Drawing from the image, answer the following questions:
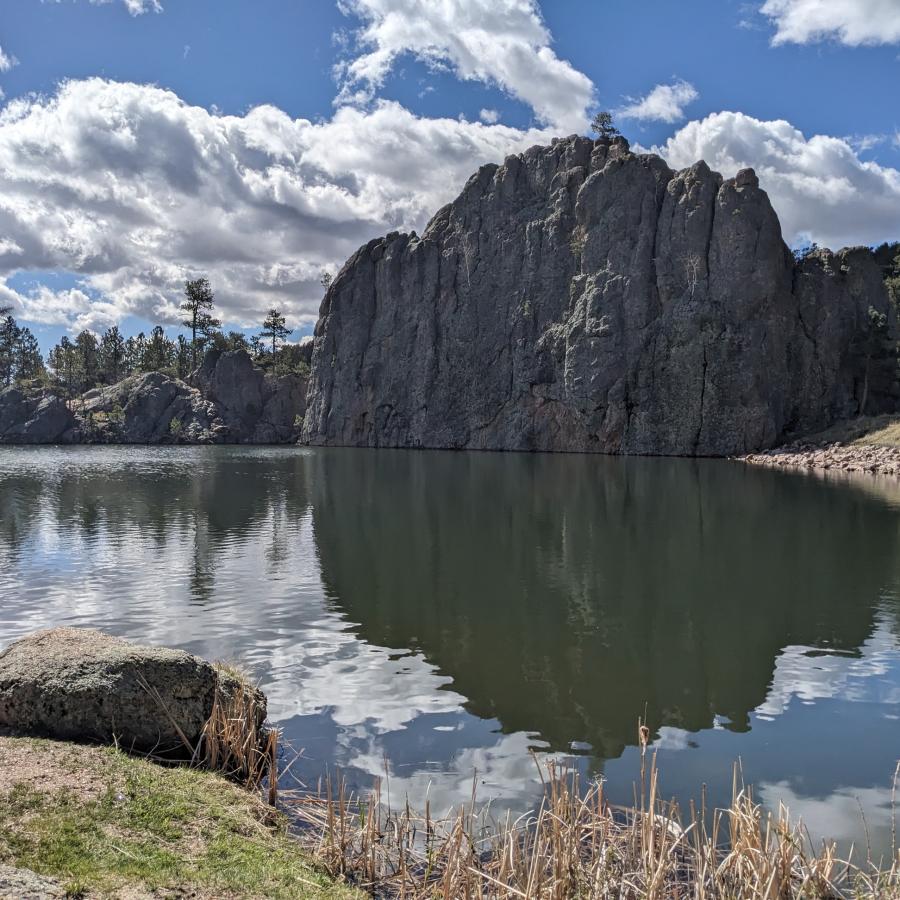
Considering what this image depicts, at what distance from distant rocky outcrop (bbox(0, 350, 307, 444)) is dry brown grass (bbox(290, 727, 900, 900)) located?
425 feet

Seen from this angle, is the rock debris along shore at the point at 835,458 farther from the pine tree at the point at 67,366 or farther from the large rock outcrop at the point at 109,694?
the pine tree at the point at 67,366

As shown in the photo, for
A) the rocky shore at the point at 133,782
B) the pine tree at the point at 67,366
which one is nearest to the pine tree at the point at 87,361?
the pine tree at the point at 67,366

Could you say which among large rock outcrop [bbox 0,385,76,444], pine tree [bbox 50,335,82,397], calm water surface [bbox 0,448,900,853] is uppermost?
pine tree [bbox 50,335,82,397]

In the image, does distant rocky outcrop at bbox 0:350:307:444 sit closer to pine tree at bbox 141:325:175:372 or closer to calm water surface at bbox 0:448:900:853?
pine tree at bbox 141:325:175:372

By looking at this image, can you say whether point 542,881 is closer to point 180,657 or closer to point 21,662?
point 180,657

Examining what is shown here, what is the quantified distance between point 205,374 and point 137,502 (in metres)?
106

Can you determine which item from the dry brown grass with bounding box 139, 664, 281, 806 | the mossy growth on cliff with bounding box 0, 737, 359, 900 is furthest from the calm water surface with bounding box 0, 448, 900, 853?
the mossy growth on cliff with bounding box 0, 737, 359, 900

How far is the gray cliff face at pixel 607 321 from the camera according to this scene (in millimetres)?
88875

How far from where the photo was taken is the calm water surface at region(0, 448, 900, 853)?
10.9 meters

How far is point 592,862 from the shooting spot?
22.2 feet

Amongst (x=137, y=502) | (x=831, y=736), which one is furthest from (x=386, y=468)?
(x=831, y=736)

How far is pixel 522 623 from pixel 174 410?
127612 millimetres

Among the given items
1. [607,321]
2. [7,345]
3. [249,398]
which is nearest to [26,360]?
[7,345]

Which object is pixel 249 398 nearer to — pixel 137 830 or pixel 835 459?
pixel 835 459
